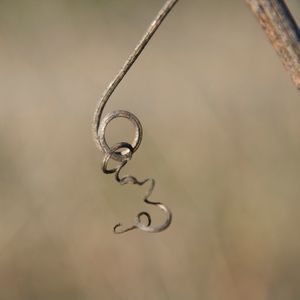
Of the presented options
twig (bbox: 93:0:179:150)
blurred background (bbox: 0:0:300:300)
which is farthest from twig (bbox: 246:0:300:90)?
blurred background (bbox: 0:0:300:300)

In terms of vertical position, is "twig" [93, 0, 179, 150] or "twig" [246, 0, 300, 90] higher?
"twig" [246, 0, 300, 90]

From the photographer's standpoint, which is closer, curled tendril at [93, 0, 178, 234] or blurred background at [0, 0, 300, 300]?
curled tendril at [93, 0, 178, 234]

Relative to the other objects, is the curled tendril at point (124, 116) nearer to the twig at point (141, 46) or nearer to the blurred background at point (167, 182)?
the twig at point (141, 46)

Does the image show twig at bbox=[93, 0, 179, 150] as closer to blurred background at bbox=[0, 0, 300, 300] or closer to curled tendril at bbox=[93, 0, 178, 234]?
curled tendril at bbox=[93, 0, 178, 234]

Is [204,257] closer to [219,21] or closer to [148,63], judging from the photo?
[148,63]

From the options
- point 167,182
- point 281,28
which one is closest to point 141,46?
point 281,28

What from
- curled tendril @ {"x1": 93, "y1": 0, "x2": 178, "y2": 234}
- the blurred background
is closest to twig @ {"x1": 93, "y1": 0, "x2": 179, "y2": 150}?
curled tendril @ {"x1": 93, "y1": 0, "x2": 178, "y2": 234}

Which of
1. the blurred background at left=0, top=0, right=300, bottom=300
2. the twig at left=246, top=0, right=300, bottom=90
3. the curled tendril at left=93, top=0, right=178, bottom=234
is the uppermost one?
the blurred background at left=0, top=0, right=300, bottom=300

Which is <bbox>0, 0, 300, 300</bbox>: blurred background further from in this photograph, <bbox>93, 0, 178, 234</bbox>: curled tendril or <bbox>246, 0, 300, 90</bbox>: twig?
<bbox>246, 0, 300, 90</bbox>: twig
